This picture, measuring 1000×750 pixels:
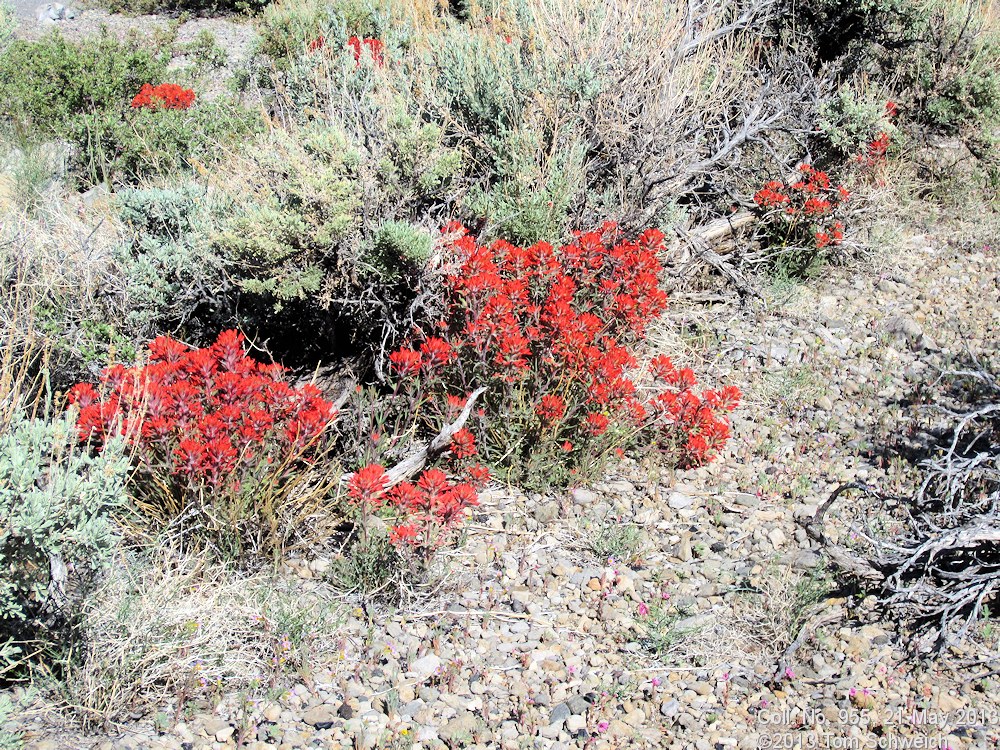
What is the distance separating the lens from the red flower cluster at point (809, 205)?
582 cm

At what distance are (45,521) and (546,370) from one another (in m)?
2.26

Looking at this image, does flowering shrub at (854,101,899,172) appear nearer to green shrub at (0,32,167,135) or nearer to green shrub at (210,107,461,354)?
green shrub at (210,107,461,354)

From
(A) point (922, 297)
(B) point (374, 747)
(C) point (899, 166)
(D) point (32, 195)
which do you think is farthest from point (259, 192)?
(C) point (899, 166)

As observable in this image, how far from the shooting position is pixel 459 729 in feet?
9.63

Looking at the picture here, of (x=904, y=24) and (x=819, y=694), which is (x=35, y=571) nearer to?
(x=819, y=694)

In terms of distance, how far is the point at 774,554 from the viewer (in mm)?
3791

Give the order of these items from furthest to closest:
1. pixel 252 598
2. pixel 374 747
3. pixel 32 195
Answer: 1. pixel 32 195
2. pixel 252 598
3. pixel 374 747

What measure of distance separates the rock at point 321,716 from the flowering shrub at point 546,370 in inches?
47.2

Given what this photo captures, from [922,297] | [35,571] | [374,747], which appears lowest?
[922,297]

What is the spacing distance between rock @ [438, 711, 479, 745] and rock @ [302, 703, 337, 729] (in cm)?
37

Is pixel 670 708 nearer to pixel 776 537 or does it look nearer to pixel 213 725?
pixel 776 537

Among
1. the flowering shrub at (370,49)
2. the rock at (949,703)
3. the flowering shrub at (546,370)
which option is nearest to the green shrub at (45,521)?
the flowering shrub at (546,370)

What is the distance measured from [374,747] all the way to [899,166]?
19.8 feet

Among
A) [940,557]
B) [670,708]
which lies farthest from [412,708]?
[940,557]
